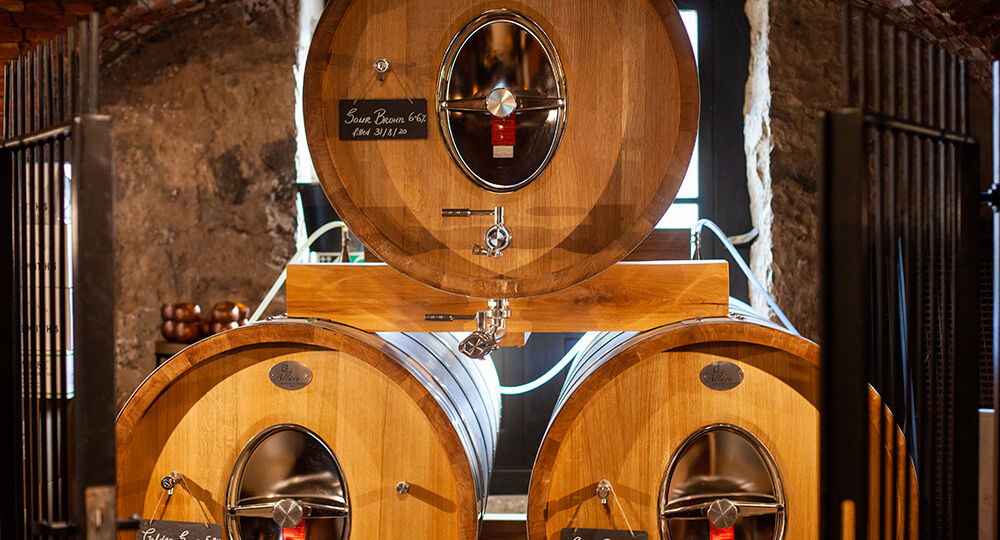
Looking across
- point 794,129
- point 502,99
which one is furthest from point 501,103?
point 794,129

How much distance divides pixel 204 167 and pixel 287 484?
2.53 meters

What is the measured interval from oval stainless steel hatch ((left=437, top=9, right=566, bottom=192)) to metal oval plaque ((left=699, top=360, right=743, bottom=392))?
55 cm

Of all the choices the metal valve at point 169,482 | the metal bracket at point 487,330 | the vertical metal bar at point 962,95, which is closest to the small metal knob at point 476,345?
the metal bracket at point 487,330

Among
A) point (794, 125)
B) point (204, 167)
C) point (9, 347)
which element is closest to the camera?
point (9, 347)

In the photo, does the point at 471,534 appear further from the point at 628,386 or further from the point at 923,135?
the point at 923,135

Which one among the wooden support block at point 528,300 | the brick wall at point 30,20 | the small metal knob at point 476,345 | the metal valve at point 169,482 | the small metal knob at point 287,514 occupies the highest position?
the brick wall at point 30,20

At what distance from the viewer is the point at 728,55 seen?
3.46 m

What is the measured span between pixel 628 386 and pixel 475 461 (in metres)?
0.37

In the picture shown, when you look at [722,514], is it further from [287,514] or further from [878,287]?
[287,514]

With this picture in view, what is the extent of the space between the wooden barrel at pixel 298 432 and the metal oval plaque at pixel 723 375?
0.54m

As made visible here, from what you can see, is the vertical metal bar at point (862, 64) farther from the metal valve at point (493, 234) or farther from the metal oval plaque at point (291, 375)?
the metal oval plaque at point (291, 375)

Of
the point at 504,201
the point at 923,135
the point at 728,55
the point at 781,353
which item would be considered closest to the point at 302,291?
the point at 504,201

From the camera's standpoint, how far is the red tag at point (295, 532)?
1341 millimetres

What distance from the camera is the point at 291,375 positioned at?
1.35 m
